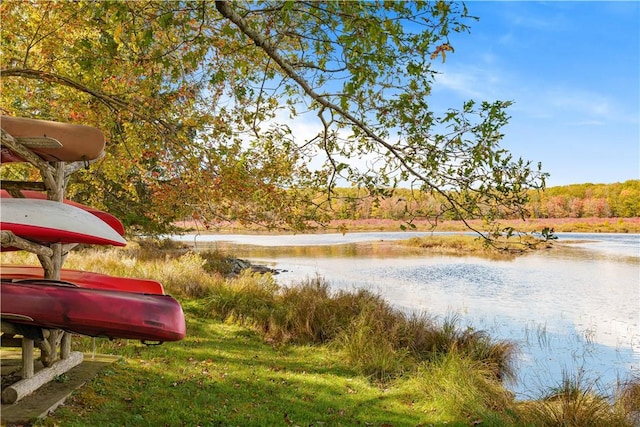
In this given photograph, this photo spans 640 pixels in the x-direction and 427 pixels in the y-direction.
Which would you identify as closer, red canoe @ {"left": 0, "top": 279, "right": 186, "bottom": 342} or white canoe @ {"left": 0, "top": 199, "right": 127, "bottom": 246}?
red canoe @ {"left": 0, "top": 279, "right": 186, "bottom": 342}

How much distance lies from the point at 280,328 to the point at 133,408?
444 centimetres

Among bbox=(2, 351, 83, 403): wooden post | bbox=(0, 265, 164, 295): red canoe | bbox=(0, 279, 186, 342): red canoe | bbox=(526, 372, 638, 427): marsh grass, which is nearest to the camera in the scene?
bbox=(0, 279, 186, 342): red canoe

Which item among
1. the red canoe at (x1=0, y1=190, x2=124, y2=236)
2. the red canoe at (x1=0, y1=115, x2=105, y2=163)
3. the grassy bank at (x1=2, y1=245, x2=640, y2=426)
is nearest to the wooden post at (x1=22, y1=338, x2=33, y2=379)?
the grassy bank at (x1=2, y1=245, x2=640, y2=426)

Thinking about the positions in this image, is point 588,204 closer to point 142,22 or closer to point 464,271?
point 464,271

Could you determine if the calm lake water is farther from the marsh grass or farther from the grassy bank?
the grassy bank

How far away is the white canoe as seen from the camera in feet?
11.8

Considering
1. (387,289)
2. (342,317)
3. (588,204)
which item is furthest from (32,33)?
(588,204)

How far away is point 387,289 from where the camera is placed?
14.3 meters

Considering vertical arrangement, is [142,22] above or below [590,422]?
above

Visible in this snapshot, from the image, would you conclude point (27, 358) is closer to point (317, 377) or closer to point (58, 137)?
point (58, 137)

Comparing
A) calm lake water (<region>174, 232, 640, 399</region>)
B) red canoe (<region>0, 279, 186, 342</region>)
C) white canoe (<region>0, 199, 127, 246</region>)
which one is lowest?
calm lake water (<region>174, 232, 640, 399</region>)

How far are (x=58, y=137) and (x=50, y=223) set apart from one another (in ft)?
2.80

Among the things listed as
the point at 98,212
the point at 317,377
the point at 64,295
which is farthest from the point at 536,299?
the point at 64,295

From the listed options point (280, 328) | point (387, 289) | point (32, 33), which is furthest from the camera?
point (387, 289)
